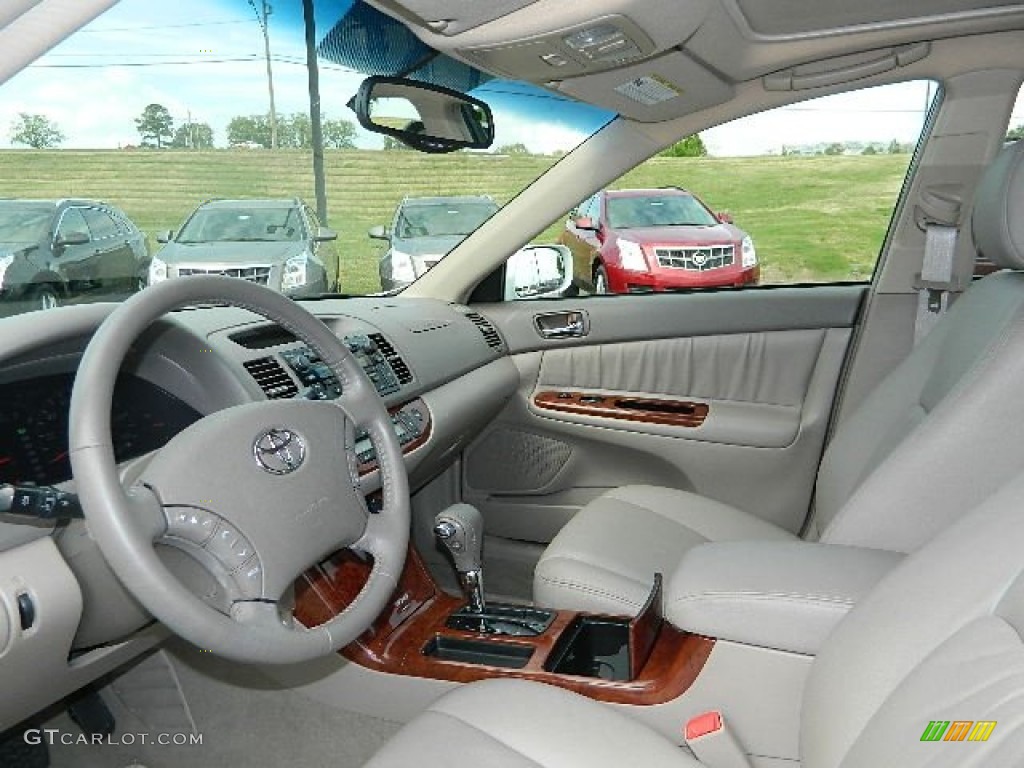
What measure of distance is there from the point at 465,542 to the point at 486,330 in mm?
1052

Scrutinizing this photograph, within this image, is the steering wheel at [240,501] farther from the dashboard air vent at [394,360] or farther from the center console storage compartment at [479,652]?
the dashboard air vent at [394,360]

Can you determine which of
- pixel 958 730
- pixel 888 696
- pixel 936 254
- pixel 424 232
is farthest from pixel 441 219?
pixel 958 730

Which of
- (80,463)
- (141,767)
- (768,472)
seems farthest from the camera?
(768,472)

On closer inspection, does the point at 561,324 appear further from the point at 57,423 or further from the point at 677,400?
the point at 57,423

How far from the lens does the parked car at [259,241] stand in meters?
3.71

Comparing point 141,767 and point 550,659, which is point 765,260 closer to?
point 550,659

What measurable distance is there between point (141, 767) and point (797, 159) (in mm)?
2415

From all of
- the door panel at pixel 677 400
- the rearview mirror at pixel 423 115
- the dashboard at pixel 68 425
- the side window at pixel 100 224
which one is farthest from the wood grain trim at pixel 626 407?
the side window at pixel 100 224

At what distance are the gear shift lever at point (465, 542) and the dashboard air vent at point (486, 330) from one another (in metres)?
0.94

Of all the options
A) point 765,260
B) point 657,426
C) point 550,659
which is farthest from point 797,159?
point 550,659

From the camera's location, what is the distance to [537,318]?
3.24 meters

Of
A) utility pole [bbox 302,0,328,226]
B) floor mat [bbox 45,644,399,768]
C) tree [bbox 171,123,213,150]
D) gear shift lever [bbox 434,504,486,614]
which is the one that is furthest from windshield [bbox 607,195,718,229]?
tree [bbox 171,123,213,150]

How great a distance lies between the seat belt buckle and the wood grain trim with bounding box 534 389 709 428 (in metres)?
1.67

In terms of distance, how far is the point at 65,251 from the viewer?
9.44 ft
